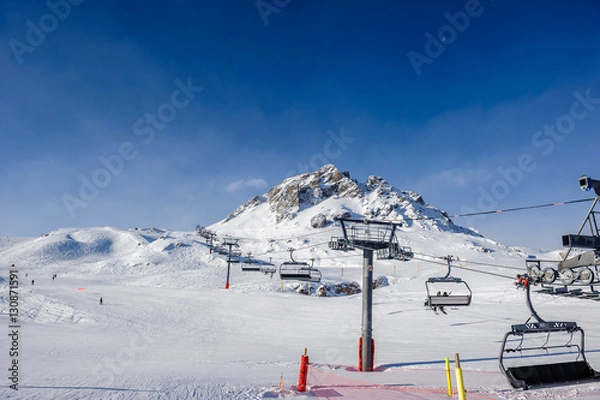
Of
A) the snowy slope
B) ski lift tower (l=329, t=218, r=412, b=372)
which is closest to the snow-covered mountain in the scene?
the snowy slope

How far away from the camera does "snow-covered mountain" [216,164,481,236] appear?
488 feet

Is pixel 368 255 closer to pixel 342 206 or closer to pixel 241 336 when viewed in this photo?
pixel 241 336

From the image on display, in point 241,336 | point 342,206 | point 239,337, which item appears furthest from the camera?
point 342,206

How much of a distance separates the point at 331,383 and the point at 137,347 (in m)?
10.5

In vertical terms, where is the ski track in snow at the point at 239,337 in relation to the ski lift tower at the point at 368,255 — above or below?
below

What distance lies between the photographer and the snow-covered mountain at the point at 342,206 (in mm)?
148750

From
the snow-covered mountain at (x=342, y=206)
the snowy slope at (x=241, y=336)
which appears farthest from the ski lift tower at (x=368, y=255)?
the snow-covered mountain at (x=342, y=206)

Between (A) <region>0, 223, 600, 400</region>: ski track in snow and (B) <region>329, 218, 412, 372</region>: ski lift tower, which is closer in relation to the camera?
(A) <region>0, 223, 600, 400</region>: ski track in snow

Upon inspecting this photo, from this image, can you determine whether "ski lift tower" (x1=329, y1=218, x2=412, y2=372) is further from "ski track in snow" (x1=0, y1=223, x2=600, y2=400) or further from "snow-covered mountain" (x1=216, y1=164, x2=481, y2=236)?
"snow-covered mountain" (x1=216, y1=164, x2=481, y2=236)

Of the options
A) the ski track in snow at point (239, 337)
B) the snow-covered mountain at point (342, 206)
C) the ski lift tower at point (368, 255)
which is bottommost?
the ski track in snow at point (239, 337)

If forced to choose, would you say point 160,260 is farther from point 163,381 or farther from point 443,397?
point 443,397

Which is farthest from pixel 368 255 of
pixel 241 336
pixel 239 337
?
pixel 241 336

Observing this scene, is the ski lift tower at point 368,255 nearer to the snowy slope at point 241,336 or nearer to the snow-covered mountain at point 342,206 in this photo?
the snowy slope at point 241,336

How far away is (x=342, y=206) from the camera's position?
168 meters
